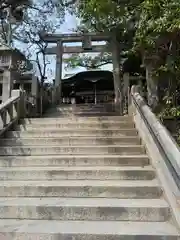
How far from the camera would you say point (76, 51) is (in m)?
13.9

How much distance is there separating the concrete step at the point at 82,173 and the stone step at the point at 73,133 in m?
1.46

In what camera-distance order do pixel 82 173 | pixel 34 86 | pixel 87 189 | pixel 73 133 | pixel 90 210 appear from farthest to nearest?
pixel 34 86
pixel 73 133
pixel 82 173
pixel 87 189
pixel 90 210

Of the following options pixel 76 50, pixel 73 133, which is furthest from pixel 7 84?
pixel 76 50

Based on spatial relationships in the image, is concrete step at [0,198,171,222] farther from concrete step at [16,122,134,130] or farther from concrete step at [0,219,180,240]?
concrete step at [16,122,134,130]

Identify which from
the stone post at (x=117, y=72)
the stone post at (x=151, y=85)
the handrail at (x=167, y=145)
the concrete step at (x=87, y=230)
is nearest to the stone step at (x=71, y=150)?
the handrail at (x=167, y=145)

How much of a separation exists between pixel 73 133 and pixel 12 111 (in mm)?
1727

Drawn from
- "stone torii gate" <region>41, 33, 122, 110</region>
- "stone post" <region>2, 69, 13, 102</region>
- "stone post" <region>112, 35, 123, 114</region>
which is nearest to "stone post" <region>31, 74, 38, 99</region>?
"stone torii gate" <region>41, 33, 122, 110</region>

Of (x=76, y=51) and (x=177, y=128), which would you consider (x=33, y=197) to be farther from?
(x=76, y=51)

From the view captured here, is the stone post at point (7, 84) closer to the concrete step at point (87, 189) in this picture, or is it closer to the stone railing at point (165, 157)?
the stone railing at point (165, 157)

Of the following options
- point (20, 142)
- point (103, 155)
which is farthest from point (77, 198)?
point (20, 142)

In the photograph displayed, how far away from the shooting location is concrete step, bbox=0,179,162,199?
384cm

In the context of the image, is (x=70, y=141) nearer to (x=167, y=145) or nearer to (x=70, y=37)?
(x=167, y=145)

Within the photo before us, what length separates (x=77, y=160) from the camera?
4812 mm

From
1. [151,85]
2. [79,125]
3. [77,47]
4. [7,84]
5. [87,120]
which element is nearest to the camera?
[79,125]
